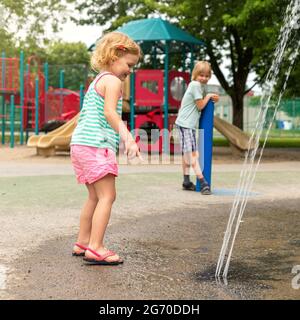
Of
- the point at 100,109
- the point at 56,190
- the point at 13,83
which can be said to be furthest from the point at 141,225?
the point at 13,83

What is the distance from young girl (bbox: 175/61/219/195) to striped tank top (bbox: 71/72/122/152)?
353 cm

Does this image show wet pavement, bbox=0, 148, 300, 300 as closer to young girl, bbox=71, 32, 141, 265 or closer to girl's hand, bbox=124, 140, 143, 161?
young girl, bbox=71, 32, 141, 265

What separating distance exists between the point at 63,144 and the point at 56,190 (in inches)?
272

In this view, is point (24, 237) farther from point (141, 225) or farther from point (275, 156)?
point (275, 156)

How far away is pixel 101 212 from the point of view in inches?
149

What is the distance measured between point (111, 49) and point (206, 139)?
156 inches

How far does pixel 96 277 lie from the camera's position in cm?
337

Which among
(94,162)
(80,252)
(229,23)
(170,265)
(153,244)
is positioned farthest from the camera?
(229,23)

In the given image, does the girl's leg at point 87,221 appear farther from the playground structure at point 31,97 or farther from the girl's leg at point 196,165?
the playground structure at point 31,97

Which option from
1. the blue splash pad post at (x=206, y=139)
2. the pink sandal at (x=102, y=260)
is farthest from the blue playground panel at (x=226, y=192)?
the pink sandal at (x=102, y=260)

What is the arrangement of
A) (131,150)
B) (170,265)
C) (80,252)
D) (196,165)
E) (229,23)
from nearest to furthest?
(131,150) → (170,265) → (80,252) → (196,165) → (229,23)

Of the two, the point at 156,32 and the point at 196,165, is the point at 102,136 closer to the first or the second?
the point at 196,165

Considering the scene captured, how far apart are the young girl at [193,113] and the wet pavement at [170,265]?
2089mm

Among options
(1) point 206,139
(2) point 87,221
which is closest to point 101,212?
(2) point 87,221
